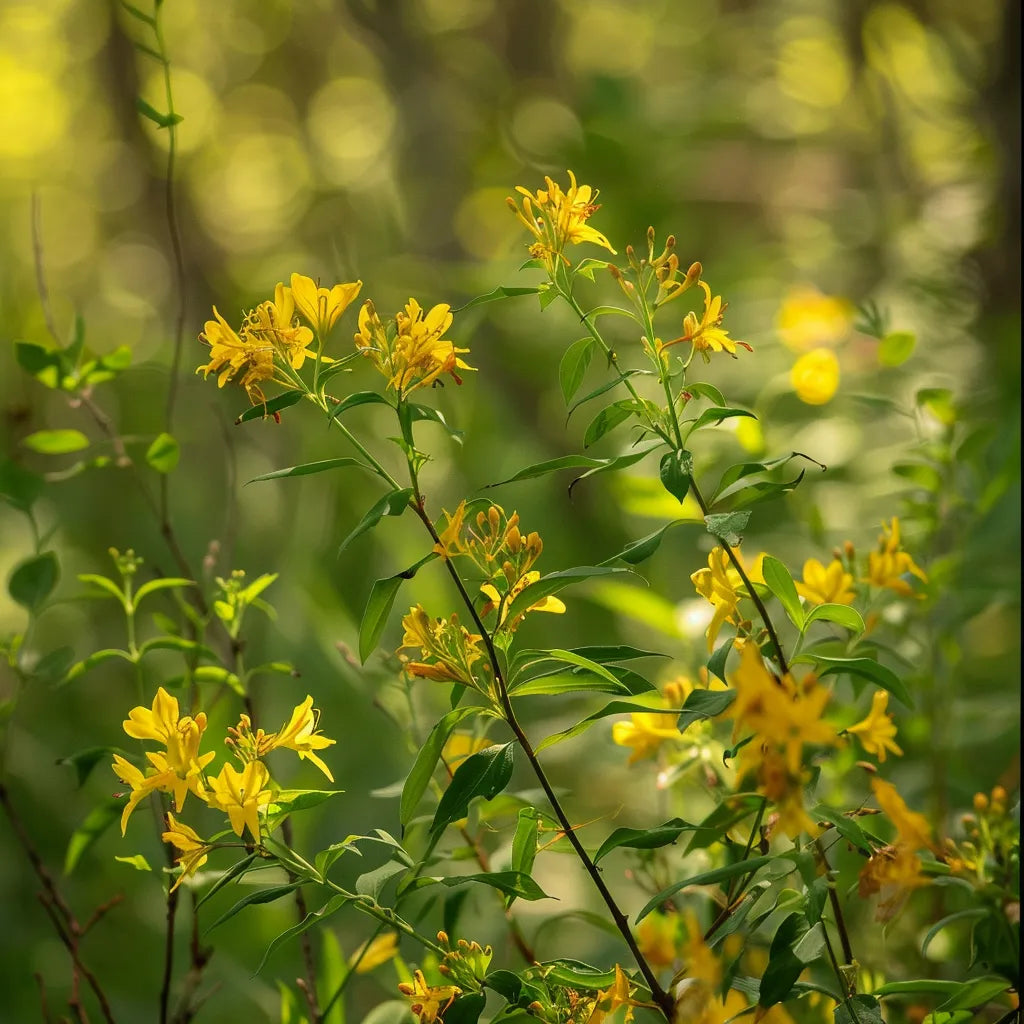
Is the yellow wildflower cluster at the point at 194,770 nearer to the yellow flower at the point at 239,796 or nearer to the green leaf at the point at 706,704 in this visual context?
the yellow flower at the point at 239,796

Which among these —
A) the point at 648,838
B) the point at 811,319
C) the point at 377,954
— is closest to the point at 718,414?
the point at 648,838

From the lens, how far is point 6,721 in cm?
48

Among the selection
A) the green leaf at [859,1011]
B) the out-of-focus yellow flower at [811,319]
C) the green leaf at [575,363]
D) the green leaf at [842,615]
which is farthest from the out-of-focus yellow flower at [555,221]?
the out-of-focus yellow flower at [811,319]

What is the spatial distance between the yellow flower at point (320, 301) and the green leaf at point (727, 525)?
13 cm

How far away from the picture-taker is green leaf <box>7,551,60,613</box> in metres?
0.46

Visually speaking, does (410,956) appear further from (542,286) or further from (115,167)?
(115,167)

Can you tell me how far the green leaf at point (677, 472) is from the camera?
30 cm

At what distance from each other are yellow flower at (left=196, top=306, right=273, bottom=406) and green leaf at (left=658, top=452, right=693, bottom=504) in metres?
0.12

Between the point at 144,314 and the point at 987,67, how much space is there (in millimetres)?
2230

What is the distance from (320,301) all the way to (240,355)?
0.03 m

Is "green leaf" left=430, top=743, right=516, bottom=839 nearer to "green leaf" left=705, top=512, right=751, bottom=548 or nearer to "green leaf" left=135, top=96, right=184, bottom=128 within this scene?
"green leaf" left=705, top=512, right=751, bottom=548

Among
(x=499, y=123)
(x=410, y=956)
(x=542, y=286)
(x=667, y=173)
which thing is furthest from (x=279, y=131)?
(x=542, y=286)

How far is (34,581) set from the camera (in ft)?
1.52

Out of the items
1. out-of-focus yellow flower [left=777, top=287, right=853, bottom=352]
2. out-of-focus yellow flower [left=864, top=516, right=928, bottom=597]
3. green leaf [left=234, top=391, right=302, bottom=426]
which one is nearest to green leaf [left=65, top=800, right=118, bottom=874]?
green leaf [left=234, top=391, right=302, bottom=426]
